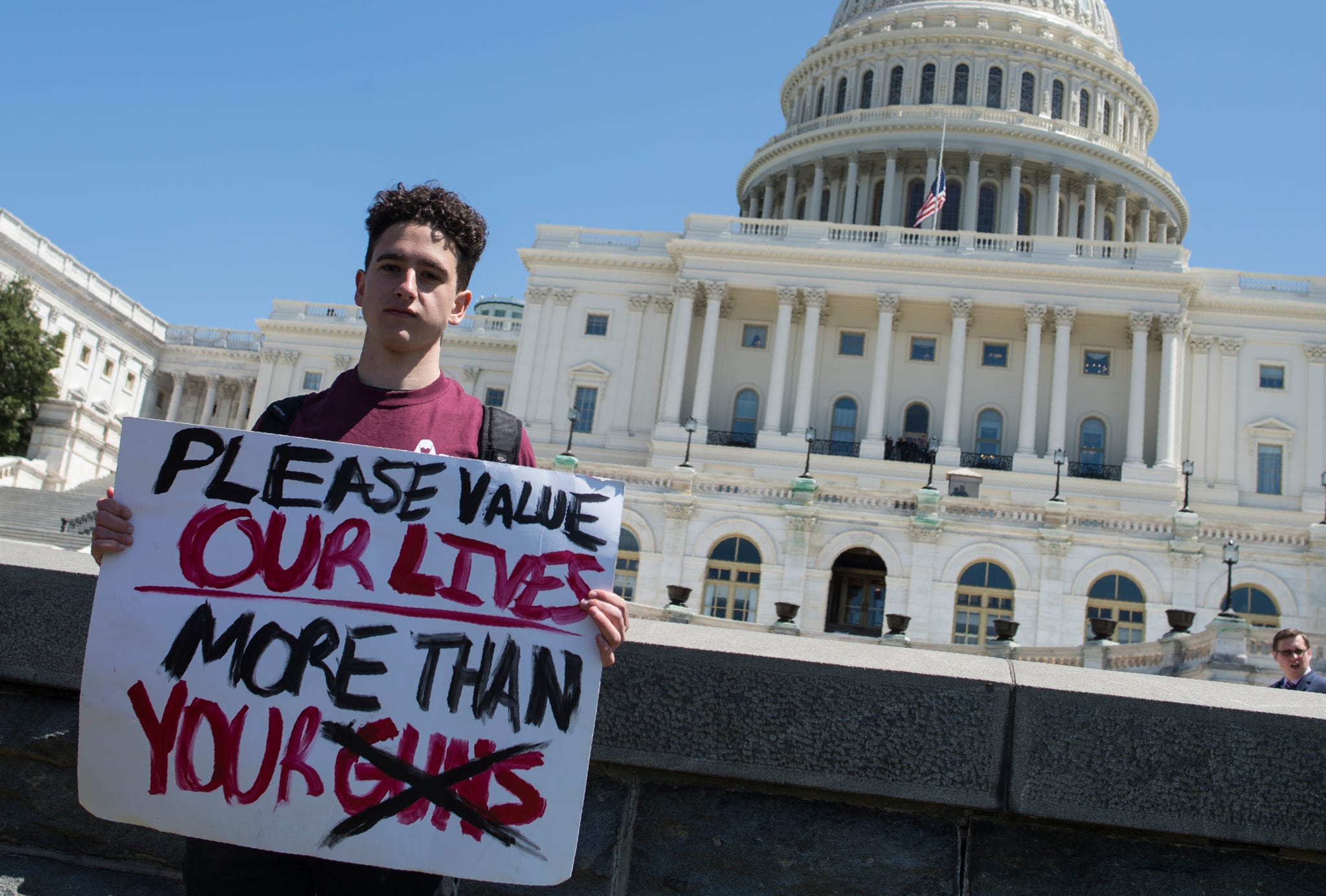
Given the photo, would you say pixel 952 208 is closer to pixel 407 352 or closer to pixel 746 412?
pixel 746 412

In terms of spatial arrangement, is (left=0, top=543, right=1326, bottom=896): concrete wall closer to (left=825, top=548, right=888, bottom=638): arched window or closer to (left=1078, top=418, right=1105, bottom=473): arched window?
(left=825, top=548, right=888, bottom=638): arched window

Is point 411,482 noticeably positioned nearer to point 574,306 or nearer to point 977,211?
point 574,306

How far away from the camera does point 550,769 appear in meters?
3.42

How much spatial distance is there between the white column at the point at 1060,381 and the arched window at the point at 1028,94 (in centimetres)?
2817

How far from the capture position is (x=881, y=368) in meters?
55.8

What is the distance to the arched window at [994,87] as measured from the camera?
78.1 meters

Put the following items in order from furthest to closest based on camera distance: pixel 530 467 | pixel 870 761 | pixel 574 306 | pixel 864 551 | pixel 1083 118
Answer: pixel 1083 118 < pixel 574 306 < pixel 864 551 < pixel 870 761 < pixel 530 467

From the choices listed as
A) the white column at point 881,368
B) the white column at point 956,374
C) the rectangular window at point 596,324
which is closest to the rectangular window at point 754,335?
the white column at point 881,368

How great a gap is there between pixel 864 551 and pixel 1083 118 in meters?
54.9

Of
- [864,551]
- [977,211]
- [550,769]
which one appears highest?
[977,211]

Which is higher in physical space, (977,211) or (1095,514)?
(977,211)

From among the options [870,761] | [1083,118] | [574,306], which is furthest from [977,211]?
[870,761]

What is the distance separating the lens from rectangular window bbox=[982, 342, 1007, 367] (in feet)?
189

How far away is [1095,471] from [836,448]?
457 inches
